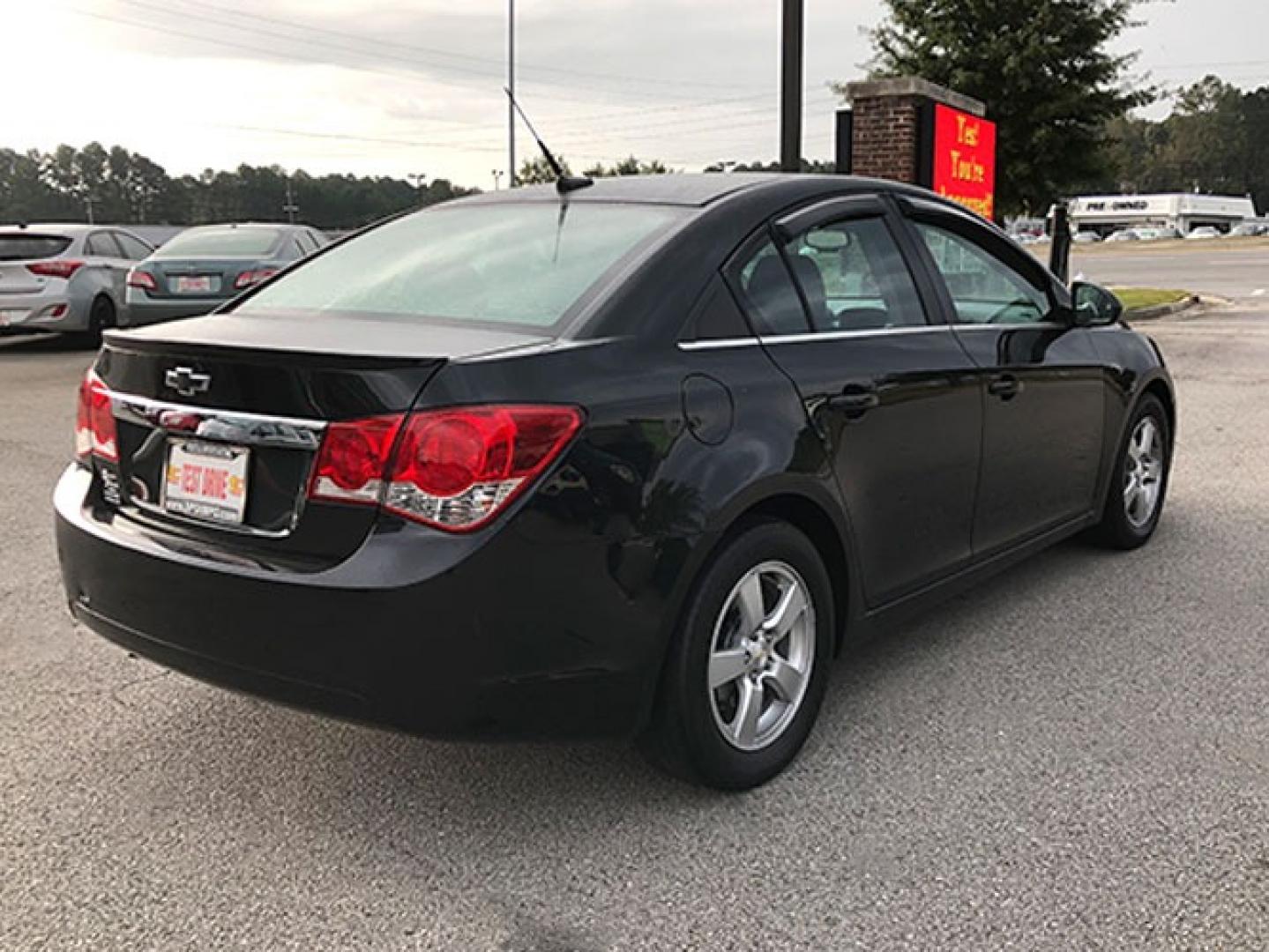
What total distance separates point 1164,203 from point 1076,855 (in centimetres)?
11796

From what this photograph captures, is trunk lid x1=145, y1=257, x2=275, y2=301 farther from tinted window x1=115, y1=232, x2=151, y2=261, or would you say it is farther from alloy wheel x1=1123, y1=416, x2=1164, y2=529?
alloy wheel x1=1123, y1=416, x2=1164, y2=529

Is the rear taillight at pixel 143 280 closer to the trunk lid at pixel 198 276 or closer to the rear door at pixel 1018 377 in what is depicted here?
the trunk lid at pixel 198 276

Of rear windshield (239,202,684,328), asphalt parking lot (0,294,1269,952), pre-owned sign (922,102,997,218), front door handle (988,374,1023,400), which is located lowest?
asphalt parking lot (0,294,1269,952)

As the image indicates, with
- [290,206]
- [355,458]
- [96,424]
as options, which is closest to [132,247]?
[96,424]

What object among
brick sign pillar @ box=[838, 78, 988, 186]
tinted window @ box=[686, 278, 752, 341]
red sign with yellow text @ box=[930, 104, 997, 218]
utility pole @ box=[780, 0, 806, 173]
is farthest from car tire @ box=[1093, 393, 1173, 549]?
brick sign pillar @ box=[838, 78, 988, 186]

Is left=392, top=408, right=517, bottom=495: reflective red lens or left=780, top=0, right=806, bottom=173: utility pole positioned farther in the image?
left=780, top=0, right=806, bottom=173: utility pole

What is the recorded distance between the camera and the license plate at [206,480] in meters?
2.63

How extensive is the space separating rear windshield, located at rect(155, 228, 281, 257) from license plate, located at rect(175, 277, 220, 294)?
18.0 inches

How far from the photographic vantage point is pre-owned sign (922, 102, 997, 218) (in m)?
13.6

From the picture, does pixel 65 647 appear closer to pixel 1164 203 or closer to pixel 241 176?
pixel 241 176

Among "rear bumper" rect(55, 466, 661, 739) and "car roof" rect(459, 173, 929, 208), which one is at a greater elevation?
"car roof" rect(459, 173, 929, 208)

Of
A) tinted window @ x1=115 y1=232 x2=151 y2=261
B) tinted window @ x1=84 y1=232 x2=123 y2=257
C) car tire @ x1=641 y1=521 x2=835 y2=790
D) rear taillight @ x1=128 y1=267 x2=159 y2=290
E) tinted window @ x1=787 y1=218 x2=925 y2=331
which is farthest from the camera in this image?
tinted window @ x1=115 y1=232 x2=151 y2=261

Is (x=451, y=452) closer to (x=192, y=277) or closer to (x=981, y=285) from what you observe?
(x=981, y=285)

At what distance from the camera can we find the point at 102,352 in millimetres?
3094
